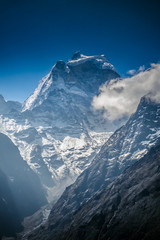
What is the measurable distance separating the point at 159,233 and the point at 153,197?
58474 millimetres

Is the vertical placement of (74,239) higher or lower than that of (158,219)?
higher

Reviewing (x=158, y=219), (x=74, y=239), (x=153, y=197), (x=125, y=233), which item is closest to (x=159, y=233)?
(x=158, y=219)

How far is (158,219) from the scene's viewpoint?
501ft

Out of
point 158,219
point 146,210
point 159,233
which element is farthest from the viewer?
point 146,210

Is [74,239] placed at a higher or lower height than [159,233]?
higher

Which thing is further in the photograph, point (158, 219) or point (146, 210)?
point (146, 210)

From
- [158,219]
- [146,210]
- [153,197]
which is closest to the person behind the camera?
[158,219]

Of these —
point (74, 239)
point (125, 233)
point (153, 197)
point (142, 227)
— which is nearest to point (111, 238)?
point (125, 233)

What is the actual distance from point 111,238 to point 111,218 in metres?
34.0

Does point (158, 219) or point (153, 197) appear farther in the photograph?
point (153, 197)

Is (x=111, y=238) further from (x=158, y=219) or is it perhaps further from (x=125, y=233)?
(x=158, y=219)

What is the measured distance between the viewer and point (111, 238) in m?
159

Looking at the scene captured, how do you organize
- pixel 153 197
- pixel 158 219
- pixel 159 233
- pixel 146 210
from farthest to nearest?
pixel 153 197, pixel 146 210, pixel 158 219, pixel 159 233

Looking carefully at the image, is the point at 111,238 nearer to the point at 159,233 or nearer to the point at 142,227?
the point at 142,227
